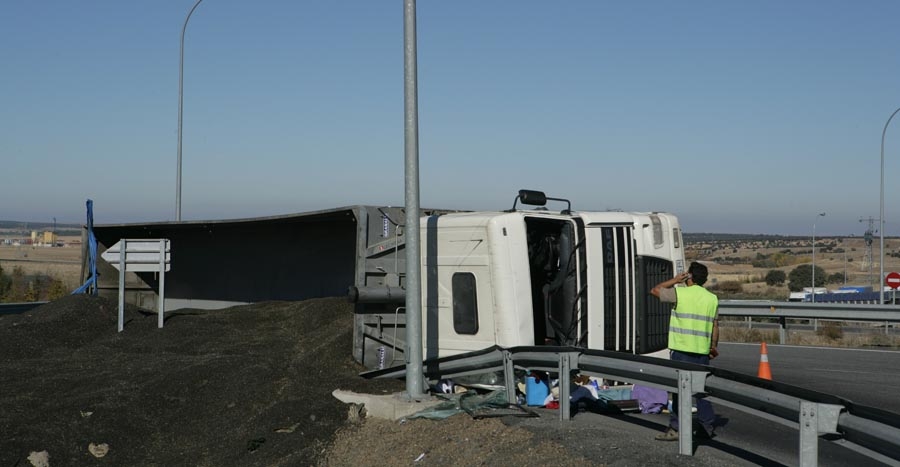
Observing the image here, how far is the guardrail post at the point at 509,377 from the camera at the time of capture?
972cm

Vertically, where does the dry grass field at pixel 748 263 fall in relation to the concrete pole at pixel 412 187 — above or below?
below

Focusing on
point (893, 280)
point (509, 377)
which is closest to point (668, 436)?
point (509, 377)

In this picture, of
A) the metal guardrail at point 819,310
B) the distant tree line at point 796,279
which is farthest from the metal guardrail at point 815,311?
the distant tree line at point 796,279

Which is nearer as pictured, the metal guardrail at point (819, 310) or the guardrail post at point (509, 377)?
the guardrail post at point (509, 377)

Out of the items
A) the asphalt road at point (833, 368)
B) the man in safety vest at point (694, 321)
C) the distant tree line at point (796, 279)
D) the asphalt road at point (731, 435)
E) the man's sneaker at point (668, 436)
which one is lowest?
the distant tree line at point (796, 279)

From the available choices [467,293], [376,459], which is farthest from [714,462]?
[467,293]

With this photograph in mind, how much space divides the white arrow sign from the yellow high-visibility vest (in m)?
11.3

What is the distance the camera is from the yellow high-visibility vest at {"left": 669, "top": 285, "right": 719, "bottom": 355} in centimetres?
870

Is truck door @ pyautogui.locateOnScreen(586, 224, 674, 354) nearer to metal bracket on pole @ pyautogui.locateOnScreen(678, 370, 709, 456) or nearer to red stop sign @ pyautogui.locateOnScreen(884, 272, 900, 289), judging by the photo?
metal bracket on pole @ pyautogui.locateOnScreen(678, 370, 709, 456)

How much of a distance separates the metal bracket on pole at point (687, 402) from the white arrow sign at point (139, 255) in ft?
39.7

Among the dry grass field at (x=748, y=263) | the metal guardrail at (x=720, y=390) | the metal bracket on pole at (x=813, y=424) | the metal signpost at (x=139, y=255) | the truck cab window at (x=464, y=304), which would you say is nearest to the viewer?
the metal guardrail at (x=720, y=390)

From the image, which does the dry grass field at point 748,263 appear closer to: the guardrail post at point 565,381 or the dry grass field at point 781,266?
the dry grass field at point 781,266

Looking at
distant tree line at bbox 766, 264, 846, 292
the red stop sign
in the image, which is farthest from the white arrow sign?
distant tree line at bbox 766, 264, 846, 292

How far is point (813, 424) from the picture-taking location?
249 inches
